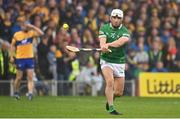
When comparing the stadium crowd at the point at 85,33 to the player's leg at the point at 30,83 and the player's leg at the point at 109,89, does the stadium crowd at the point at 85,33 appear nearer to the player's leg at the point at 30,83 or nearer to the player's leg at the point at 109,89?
the player's leg at the point at 30,83

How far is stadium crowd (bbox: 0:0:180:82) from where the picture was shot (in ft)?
90.3

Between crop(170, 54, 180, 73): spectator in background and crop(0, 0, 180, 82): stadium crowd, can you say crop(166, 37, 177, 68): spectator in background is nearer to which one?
crop(0, 0, 180, 82): stadium crowd

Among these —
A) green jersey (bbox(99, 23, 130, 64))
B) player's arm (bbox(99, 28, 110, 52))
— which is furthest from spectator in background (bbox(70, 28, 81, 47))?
player's arm (bbox(99, 28, 110, 52))

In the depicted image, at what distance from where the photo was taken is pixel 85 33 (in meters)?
28.6

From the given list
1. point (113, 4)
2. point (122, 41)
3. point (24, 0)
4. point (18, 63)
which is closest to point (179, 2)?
point (113, 4)

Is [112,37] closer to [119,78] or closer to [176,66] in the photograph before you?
[119,78]

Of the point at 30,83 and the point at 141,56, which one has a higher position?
the point at 141,56

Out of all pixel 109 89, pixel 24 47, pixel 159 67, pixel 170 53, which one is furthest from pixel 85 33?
pixel 109 89

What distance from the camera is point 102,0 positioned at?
31000 mm

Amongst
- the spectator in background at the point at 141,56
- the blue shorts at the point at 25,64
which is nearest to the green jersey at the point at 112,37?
the blue shorts at the point at 25,64

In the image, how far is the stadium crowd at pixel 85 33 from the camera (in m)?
27.5

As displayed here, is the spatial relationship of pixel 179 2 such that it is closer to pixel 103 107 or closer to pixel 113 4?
pixel 113 4

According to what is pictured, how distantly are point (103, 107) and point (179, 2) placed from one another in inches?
559

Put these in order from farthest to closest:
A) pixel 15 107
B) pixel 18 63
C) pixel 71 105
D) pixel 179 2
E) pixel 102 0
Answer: pixel 179 2
pixel 102 0
pixel 18 63
pixel 71 105
pixel 15 107
